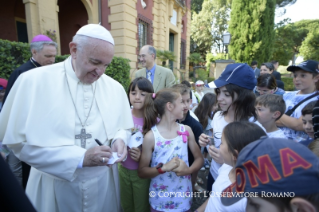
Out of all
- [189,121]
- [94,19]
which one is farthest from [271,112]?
[94,19]

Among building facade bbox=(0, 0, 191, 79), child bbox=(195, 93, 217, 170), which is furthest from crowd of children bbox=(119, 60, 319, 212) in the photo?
building facade bbox=(0, 0, 191, 79)

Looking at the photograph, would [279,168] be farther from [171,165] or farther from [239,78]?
[239,78]

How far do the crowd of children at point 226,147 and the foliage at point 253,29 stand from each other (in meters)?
18.6

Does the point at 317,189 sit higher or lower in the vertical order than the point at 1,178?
lower

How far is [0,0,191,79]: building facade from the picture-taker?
19.7 ft

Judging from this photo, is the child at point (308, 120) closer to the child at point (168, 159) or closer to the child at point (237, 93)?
the child at point (237, 93)

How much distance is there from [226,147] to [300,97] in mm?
1921

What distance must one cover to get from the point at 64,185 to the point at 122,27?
755 centimetres

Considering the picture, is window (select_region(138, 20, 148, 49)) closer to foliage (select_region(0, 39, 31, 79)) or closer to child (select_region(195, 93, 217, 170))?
foliage (select_region(0, 39, 31, 79))

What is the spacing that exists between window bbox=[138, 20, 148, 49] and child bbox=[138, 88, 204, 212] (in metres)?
8.18

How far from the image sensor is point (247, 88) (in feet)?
6.52

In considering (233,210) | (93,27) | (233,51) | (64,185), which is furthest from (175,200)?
(233,51)

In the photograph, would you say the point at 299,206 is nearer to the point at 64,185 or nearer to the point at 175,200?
the point at 175,200

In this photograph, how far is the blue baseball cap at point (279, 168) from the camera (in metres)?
0.73
